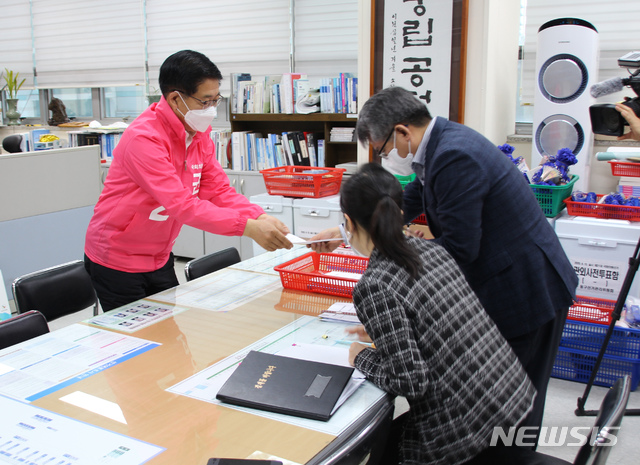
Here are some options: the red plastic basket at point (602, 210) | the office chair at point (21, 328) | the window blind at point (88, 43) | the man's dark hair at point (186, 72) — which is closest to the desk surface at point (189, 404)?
the office chair at point (21, 328)

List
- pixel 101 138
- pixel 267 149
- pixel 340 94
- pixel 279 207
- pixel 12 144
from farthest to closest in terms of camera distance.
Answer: pixel 101 138 → pixel 12 144 → pixel 267 149 → pixel 340 94 → pixel 279 207

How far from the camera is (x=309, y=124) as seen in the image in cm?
499

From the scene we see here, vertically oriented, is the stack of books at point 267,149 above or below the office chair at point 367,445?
above

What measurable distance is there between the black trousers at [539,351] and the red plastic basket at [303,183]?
2.12 metres

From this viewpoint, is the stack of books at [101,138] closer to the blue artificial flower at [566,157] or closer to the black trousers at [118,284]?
the black trousers at [118,284]

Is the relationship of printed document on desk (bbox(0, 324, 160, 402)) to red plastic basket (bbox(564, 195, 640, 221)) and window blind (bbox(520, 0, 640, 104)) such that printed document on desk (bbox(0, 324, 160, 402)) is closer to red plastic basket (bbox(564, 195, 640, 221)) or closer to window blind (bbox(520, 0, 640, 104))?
red plastic basket (bbox(564, 195, 640, 221))

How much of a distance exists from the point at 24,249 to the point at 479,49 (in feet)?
10.7

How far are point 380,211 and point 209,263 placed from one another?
4.72ft

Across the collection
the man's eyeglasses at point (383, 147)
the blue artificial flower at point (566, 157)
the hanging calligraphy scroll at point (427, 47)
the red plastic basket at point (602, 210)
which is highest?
the hanging calligraphy scroll at point (427, 47)

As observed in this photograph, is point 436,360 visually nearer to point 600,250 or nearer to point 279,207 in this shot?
point 600,250

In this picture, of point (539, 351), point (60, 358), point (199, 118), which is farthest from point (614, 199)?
point (60, 358)

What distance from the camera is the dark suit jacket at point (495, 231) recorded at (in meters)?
1.59

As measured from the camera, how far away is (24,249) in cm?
382

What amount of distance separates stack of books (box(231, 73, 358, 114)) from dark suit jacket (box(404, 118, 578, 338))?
8.94ft
